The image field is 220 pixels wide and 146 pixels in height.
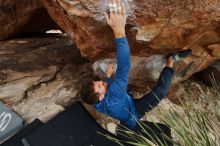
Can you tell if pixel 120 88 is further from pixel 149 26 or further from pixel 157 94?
pixel 149 26

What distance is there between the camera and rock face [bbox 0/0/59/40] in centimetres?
598

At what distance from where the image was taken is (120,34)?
368cm

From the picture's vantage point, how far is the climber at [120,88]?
366 centimetres

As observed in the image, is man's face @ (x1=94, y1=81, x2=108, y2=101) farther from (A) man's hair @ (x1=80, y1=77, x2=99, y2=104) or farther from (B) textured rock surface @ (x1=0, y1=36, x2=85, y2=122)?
(B) textured rock surface @ (x1=0, y1=36, x2=85, y2=122)

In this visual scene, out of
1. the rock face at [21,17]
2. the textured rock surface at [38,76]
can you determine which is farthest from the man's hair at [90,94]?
the rock face at [21,17]

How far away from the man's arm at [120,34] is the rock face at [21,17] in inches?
103

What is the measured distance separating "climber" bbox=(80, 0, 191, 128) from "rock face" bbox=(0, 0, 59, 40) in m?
2.15

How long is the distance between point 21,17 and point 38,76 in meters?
1.27

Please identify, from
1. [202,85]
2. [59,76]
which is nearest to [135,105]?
[59,76]

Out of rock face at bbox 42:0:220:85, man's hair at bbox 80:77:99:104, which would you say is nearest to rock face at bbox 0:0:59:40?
rock face at bbox 42:0:220:85

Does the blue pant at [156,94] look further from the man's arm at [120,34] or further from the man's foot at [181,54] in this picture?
the man's arm at [120,34]

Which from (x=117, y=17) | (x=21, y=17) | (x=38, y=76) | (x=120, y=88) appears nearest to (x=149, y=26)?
(x=117, y=17)

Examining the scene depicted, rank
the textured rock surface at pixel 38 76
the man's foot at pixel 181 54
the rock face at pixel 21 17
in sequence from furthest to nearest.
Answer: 1. the rock face at pixel 21 17
2. the textured rock surface at pixel 38 76
3. the man's foot at pixel 181 54

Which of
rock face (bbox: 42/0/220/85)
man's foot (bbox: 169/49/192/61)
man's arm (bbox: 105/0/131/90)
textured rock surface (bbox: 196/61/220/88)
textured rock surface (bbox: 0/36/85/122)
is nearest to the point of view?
man's arm (bbox: 105/0/131/90)
